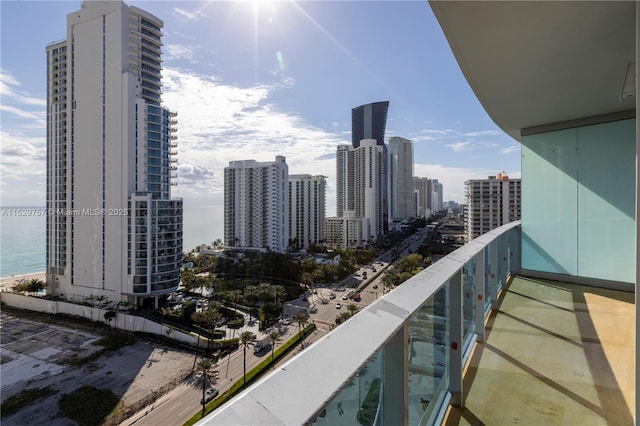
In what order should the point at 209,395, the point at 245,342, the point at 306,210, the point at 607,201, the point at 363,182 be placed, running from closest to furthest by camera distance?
the point at 607,201 < the point at 209,395 < the point at 245,342 < the point at 306,210 < the point at 363,182

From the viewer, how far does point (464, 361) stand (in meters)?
1.87

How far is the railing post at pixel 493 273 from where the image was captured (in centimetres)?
278

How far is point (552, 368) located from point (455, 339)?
0.77m

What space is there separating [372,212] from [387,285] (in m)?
25.3

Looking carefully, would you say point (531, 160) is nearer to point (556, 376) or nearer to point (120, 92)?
point (556, 376)

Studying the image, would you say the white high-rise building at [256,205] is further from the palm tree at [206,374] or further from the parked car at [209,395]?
the parked car at [209,395]

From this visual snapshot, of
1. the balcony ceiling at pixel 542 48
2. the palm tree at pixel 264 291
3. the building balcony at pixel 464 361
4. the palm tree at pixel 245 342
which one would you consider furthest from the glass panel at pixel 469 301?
the palm tree at pixel 264 291

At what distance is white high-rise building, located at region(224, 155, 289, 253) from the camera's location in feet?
119

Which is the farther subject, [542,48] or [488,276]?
[488,276]

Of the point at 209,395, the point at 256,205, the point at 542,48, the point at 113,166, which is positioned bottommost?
the point at 209,395

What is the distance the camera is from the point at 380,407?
84 centimetres

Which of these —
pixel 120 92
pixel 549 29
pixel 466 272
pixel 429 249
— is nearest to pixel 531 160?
Answer: pixel 549 29

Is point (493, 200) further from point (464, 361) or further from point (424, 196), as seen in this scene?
point (424, 196)

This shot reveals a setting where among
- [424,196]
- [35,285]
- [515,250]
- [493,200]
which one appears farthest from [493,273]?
[424,196]
